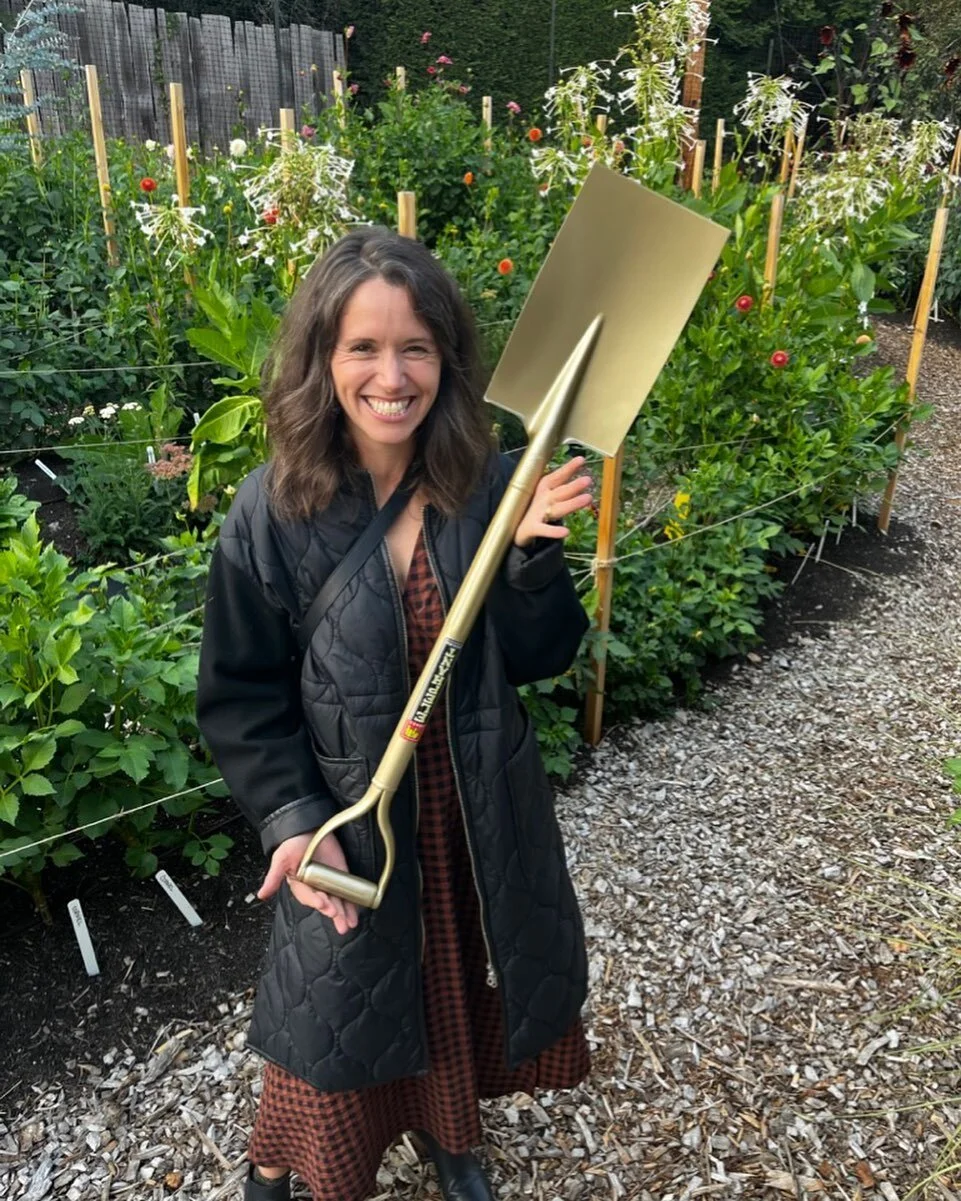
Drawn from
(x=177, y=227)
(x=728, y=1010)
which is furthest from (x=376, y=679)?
(x=177, y=227)

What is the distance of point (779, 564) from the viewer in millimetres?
4039

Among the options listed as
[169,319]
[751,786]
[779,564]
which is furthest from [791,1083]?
[169,319]

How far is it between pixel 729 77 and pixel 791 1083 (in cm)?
1564

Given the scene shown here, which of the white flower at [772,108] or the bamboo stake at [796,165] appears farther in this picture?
the bamboo stake at [796,165]

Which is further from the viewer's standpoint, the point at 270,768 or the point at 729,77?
the point at 729,77

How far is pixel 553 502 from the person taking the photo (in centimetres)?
111

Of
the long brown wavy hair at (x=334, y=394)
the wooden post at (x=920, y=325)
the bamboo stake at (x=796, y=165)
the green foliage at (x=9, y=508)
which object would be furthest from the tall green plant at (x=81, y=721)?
the bamboo stake at (x=796, y=165)

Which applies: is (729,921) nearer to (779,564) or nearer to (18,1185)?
(18,1185)

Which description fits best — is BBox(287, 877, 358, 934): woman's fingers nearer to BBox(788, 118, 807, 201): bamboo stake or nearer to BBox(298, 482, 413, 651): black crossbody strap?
BBox(298, 482, 413, 651): black crossbody strap

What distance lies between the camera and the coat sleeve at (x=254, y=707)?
125 cm

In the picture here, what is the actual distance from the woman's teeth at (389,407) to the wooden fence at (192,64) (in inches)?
387

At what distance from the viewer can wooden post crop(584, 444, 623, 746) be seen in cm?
257

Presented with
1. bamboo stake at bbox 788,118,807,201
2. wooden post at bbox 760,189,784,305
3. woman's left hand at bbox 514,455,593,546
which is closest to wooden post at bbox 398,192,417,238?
woman's left hand at bbox 514,455,593,546

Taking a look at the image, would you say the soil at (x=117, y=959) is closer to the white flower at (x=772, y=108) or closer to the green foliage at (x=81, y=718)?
the green foliage at (x=81, y=718)
